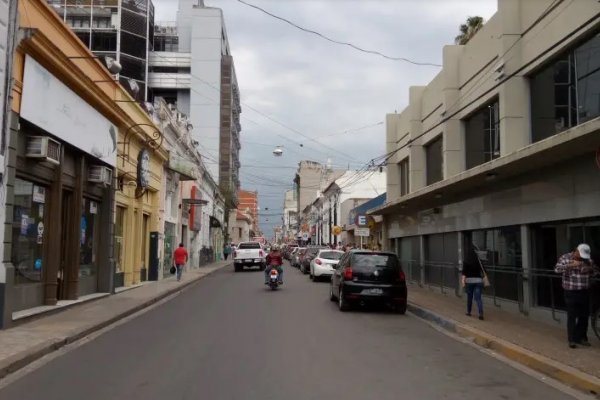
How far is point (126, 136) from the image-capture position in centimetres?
1970

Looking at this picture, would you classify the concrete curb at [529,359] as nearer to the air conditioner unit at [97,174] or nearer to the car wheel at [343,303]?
the car wheel at [343,303]

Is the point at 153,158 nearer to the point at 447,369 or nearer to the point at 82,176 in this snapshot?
the point at 82,176

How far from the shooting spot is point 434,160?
23156 millimetres

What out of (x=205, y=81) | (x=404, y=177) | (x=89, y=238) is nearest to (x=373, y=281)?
(x=89, y=238)

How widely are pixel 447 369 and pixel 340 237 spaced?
52260 mm

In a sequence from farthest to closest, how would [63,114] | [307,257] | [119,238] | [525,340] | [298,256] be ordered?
[298,256], [307,257], [119,238], [63,114], [525,340]

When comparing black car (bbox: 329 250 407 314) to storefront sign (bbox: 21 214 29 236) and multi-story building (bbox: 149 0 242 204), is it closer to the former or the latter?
storefront sign (bbox: 21 214 29 236)

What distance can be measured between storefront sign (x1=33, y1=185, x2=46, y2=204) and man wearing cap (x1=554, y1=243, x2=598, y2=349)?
10899mm

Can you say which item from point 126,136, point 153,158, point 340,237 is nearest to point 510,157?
point 126,136

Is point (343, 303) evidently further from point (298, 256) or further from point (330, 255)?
point (298, 256)

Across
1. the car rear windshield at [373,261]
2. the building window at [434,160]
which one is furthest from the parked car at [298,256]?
the car rear windshield at [373,261]

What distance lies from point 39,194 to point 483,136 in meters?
12.6

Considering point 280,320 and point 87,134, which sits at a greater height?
point 87,134

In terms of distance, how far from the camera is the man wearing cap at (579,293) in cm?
938
